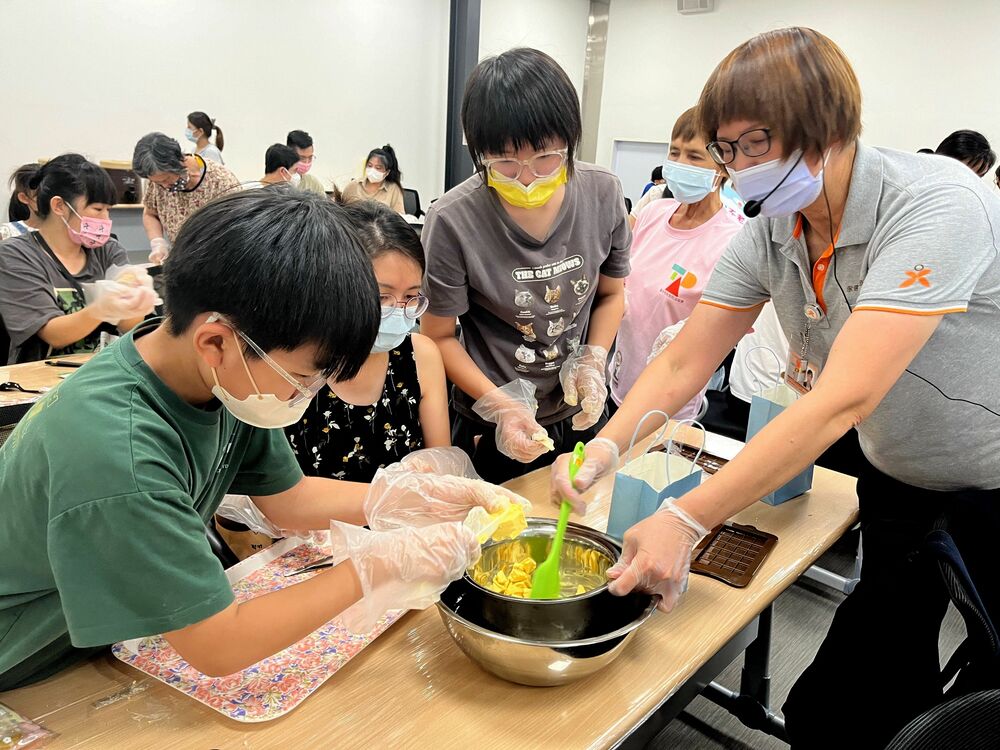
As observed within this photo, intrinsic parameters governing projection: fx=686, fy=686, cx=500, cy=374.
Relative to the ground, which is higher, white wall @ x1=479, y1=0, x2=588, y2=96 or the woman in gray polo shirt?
white wall @ x1=479, y1=0, x2=588, y2=96

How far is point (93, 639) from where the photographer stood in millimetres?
778

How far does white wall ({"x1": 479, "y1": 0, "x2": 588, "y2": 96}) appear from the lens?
8.36 meters

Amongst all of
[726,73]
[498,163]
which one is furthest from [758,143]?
[498,163]

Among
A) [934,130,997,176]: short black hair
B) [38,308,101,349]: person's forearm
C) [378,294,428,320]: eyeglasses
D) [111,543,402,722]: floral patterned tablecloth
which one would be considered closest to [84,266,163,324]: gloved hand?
[38,308,101,349]: person's forearm

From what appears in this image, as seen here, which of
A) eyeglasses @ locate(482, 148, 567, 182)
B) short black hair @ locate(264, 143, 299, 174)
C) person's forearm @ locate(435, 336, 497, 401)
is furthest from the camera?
short black hair @ locate(264, 143, 299, 174)

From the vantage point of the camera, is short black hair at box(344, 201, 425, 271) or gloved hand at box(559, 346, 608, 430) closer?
short black hair at box(344, 201, 425, 271)

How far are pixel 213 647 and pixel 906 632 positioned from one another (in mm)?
1207

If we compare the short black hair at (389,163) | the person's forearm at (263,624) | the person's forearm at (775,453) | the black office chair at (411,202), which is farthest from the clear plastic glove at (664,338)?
the black office chair at (411,202)

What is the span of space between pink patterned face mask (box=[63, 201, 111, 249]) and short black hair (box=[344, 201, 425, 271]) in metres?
1.79

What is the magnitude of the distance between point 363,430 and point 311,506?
0.41 meters

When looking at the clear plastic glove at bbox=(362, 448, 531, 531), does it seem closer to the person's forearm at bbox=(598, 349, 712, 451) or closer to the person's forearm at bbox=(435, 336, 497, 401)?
the person's forearm at bbox=(598, 349, 712, 451)

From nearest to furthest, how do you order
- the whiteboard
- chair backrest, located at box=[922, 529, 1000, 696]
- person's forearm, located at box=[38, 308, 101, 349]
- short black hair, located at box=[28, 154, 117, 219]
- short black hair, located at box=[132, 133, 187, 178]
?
chair backrest, located at box=[922, 529, 1000, 696] < person's forearm, located at box=[38, 308, 101, 349] < short black hair, located at box=[28, 154, 117, 219] < short black hair, located at box=[132, 133, 187, 178] < the whiteboard

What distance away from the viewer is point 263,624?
89cm

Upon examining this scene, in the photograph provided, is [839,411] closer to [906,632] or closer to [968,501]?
[968,501]
